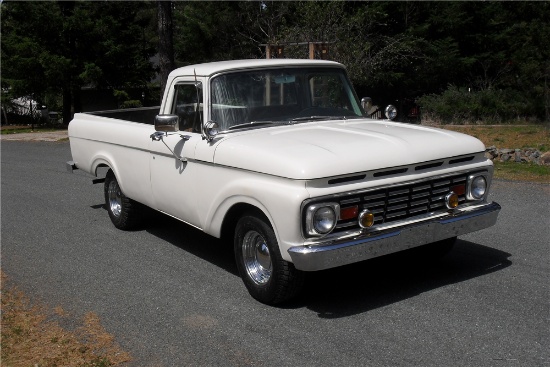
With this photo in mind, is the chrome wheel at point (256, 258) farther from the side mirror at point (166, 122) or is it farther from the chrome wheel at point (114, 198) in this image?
the chrome wheel at point (114, 198)

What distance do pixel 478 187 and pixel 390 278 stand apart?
110 cm

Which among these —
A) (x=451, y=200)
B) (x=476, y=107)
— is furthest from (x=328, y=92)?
(x=476, y=107)

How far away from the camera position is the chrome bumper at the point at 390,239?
15.7 feet

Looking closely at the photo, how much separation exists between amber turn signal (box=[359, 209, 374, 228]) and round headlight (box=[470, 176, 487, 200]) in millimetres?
1211

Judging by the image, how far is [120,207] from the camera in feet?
26.7

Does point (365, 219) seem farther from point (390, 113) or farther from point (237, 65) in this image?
point (390, 113)

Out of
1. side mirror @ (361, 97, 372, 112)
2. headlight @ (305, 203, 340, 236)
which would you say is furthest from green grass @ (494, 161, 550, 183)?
headlight @ (305, 203, 340, 236)

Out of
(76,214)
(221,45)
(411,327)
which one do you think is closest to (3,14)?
(221,45)

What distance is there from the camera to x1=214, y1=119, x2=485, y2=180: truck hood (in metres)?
4.91

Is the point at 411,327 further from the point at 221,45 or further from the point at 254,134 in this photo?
the point at 221,45

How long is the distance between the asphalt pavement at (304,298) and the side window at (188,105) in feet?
4.58

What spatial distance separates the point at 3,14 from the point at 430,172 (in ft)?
93.2

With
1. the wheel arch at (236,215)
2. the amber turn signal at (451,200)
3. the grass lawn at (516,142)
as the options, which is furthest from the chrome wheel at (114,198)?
the grass lawn at (516,142)

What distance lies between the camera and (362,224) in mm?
4988
